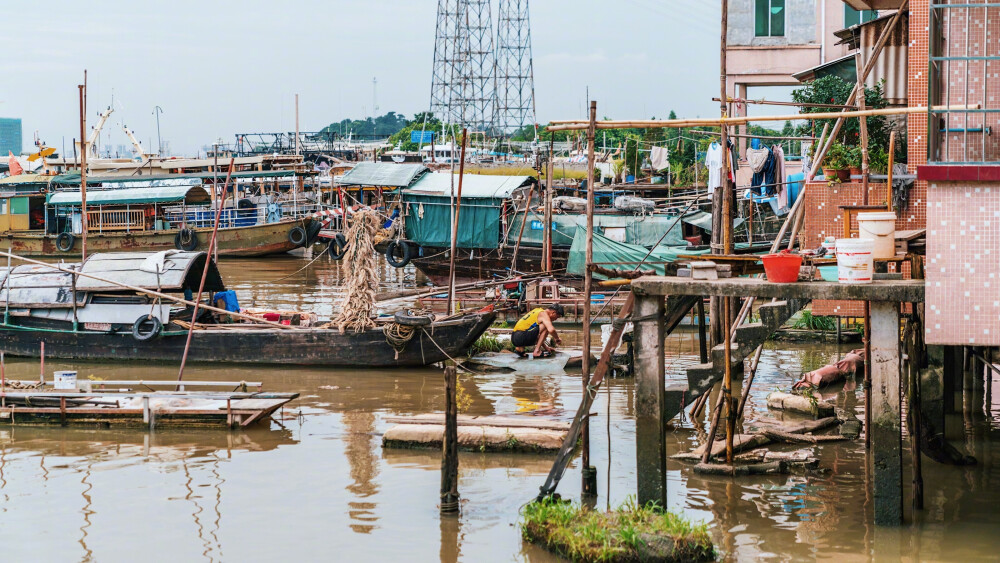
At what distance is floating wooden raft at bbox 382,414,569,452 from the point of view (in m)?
11.4

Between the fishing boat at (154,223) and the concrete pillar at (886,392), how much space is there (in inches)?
1159

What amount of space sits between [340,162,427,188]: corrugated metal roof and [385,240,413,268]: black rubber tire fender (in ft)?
5.43

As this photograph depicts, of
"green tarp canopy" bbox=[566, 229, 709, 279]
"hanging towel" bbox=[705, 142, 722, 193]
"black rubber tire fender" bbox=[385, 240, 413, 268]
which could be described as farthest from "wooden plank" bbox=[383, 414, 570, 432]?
"black rubber tire fender" bbox=[385, 240, 413, 268]

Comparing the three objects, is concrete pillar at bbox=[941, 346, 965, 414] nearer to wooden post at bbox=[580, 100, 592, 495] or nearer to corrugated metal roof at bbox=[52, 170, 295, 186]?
wooden post at bbox=[580, 100, 592, 495]

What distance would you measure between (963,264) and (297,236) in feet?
98.2

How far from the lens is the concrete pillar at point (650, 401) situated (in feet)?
27.8

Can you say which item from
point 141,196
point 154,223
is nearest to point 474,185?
point 141,196

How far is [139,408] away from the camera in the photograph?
12.7m

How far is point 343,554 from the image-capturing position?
8.64 meters

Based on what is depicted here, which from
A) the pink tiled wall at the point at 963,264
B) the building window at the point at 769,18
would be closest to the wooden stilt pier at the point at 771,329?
the pink tiled wall at the point at 963,264

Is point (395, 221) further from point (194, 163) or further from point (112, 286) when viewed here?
point (194, 163)

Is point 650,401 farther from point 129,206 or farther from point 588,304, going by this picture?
point 129,206

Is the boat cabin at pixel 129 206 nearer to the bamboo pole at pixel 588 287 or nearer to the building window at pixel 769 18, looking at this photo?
the building window at pixel 769 18

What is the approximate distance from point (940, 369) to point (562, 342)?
8.61 meters
